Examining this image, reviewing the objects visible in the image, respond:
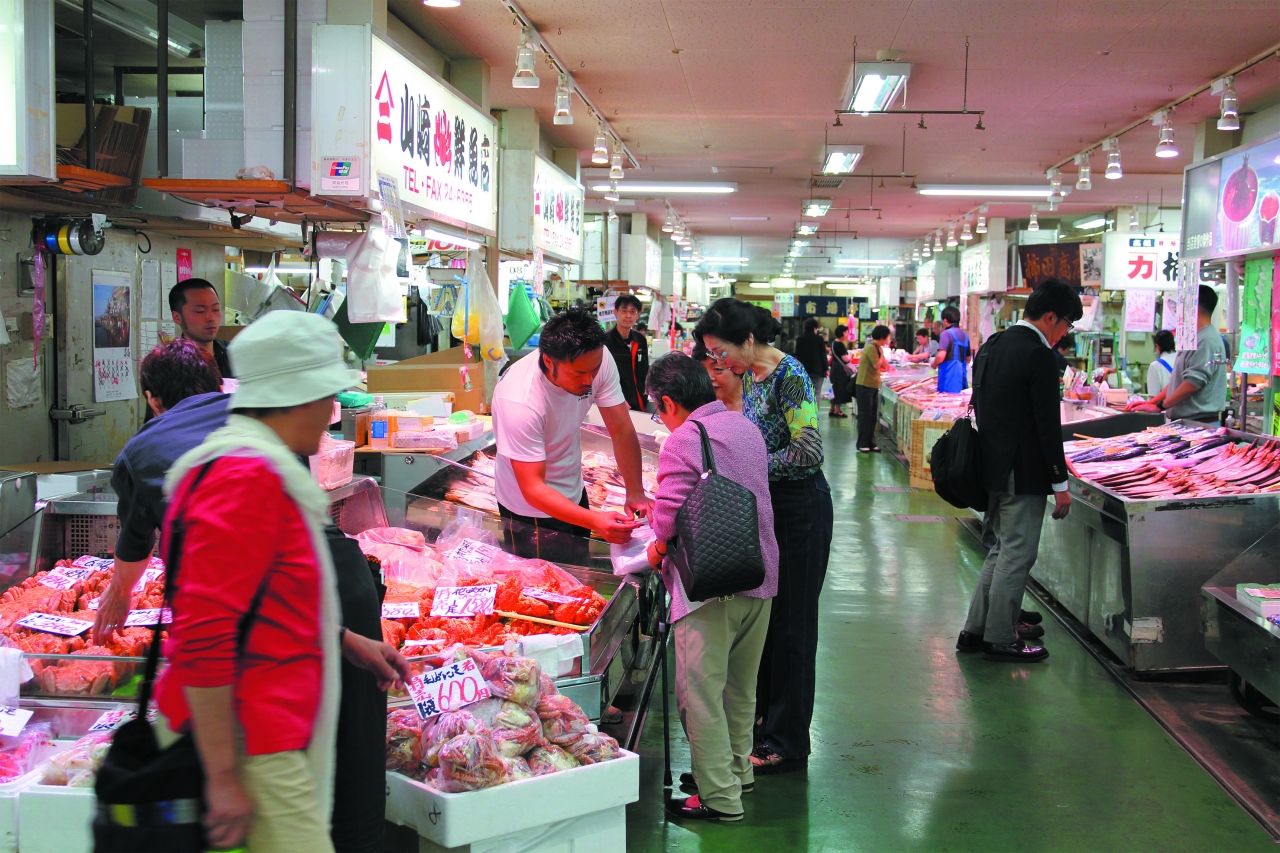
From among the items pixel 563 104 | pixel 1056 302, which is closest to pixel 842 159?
pixel 563 104

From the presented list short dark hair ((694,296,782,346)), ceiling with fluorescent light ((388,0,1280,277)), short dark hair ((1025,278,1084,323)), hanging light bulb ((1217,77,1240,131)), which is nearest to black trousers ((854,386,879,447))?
ceiling with fluorescent light ((388,0,1280,277))

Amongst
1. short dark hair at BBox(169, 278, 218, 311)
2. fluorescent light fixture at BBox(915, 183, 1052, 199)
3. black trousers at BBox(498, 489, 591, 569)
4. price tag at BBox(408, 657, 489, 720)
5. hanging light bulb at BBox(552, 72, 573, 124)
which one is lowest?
price tag at BBox(408, 657, 489, 720)

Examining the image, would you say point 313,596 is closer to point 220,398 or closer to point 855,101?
point 220,398

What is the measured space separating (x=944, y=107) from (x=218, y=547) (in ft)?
33.0

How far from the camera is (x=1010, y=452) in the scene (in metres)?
5.27

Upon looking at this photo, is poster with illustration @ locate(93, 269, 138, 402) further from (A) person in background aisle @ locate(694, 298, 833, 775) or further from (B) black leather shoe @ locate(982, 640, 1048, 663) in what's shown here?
(B) black leather shoe @ locate(982, 640, 1048, 663)

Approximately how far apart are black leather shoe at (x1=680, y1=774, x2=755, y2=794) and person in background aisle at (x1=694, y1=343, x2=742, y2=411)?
1.47 metres

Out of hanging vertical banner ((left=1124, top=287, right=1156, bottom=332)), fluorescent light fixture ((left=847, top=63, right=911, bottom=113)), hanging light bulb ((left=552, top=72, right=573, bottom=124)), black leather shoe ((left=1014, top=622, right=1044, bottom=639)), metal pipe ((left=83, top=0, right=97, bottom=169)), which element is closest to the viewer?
metal pipe ((left=83, top=0, right=97, bottom=169))

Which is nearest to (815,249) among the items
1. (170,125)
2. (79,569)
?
(170,125)

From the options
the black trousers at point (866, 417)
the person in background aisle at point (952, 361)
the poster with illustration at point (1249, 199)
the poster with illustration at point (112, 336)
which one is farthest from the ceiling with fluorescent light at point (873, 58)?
the black trousers at point (866, 417)

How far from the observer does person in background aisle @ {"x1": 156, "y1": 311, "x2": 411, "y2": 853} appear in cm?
172

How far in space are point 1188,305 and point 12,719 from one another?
26.5ft

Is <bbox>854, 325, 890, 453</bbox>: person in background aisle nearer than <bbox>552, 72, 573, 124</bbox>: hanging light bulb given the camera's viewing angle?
No

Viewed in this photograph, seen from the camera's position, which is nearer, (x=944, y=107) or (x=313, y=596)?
(x=313, y=596)
